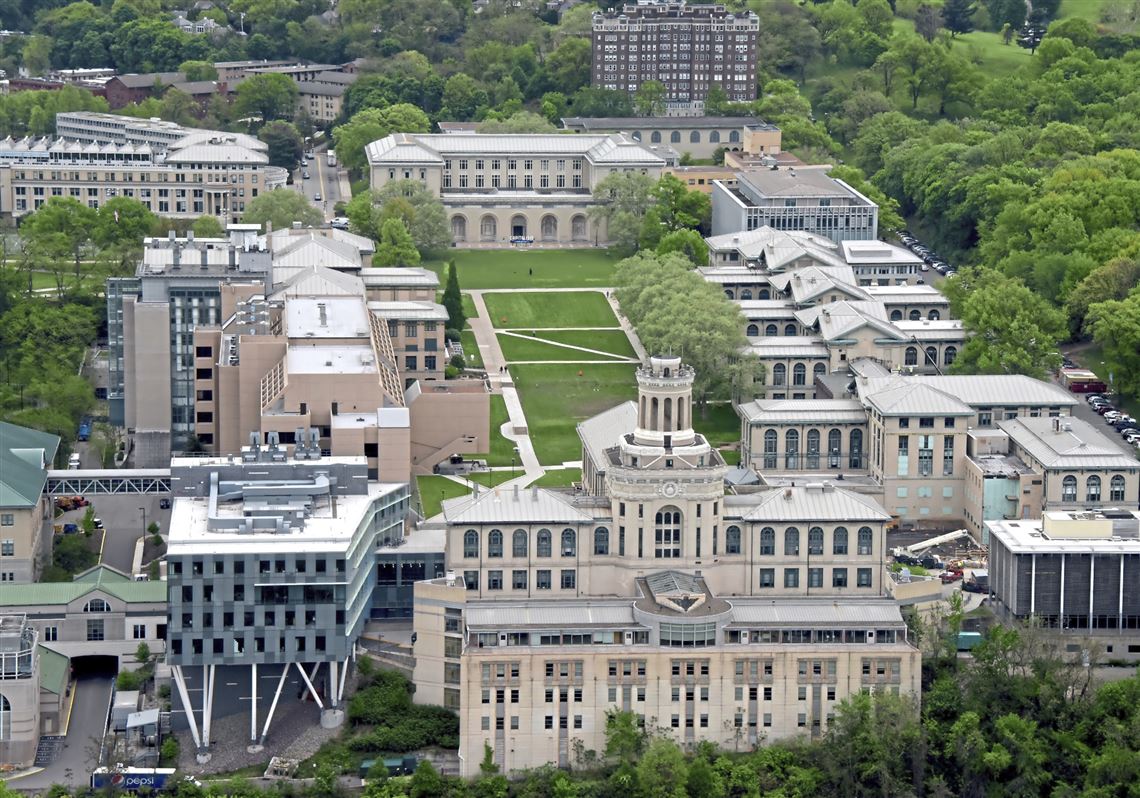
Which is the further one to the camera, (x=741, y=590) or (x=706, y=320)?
(x=706, y=320)

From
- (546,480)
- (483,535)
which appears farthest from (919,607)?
(546,480)

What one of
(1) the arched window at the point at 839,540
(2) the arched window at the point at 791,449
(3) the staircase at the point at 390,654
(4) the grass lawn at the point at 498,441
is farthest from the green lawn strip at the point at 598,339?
(3) the staircase at the point at 390,654

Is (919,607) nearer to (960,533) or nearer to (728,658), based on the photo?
(728,658)

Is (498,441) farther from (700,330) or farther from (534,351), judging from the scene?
A: (534,351)

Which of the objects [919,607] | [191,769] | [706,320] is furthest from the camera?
[706,320]

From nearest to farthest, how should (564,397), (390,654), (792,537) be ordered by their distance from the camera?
1. (390,654)
2. (792,537)
3. (564,397)

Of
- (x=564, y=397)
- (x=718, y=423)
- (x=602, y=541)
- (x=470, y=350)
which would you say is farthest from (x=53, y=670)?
(x=470, y=350)

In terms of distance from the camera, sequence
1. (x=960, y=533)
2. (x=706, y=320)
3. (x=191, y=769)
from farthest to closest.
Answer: (x=706, y=320) < (x=960, y=533) < (x=191, y=769)

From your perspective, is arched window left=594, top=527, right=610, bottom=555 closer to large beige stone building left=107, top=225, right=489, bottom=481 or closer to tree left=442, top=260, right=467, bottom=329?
large beige stone building left=107, top=225, right=489, bottom=481
